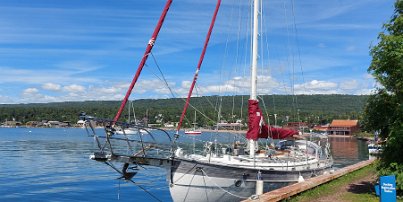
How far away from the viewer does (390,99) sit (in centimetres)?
1573

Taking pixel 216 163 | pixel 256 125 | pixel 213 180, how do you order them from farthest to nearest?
pixel 256 125 → pixel 216 163 → pixel 213 180

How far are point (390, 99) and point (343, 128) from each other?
584ft

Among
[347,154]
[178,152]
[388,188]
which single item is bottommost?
[347,154]

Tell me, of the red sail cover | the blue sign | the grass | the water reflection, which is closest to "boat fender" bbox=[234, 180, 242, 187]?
the red sail cover

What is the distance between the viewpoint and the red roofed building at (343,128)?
184 metres

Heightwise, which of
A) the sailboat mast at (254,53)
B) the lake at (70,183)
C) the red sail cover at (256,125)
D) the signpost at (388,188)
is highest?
the sailboat mast at (254,53)

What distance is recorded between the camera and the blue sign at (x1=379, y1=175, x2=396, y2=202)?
38.8 ft

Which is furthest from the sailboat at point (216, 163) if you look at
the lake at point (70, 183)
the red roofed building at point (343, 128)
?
the red roofed building at point (343, 128)

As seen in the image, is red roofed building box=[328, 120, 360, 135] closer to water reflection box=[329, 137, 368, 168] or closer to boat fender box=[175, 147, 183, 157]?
water reflection box=[329, 137, 368, 168]

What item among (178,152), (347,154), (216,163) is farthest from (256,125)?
(347,154)

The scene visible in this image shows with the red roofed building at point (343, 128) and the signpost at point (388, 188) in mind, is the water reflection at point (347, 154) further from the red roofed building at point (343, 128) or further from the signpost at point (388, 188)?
the red roofed building at point (343, 128)

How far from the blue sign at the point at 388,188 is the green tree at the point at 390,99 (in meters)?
2.96

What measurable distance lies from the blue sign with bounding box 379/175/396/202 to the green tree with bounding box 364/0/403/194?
9.70 feet

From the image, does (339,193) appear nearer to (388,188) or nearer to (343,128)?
(388,188)
